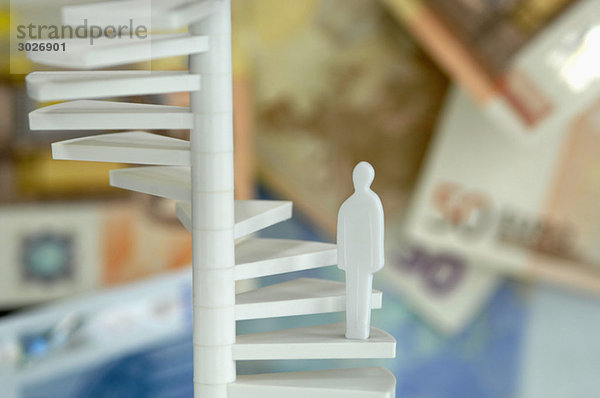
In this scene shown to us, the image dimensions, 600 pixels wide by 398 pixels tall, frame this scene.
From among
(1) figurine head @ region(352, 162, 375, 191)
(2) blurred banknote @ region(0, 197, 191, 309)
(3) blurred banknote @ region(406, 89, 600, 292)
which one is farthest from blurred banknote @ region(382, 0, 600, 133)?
(1) figurine head @ region(352, 162, 375, 191)

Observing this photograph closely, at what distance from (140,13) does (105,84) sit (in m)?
0.13

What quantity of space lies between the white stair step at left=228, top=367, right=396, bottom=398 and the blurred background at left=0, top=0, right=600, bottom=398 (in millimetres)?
1304

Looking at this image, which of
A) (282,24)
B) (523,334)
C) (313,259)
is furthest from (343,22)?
(313,259)

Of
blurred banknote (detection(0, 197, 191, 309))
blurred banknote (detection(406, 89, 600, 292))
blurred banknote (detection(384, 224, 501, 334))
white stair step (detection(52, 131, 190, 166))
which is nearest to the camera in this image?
white stair step (detection(52, 131, 190, 166))

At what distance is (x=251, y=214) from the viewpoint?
1548 mm

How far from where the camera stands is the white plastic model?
134 cm

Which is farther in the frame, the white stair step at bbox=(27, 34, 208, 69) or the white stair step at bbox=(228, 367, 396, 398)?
the white stair step at bbox=(228, 367, 396, 398)

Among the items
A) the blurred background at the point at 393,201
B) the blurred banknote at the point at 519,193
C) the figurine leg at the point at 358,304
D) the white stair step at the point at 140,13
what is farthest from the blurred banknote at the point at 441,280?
the white stair step at the point at 140,13

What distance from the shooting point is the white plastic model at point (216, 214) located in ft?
4.41

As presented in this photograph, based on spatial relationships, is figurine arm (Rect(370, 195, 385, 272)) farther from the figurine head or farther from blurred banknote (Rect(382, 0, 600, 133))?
blurred banknote (Rect(382, 0, 600, 133))

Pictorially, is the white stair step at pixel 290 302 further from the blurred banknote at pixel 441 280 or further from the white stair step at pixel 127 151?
the blurred banknote at pixel 441 280

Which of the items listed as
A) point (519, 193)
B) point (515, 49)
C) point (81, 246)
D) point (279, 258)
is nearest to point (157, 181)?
point (279, 258)

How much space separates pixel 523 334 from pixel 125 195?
65.2 inches

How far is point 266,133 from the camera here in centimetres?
313
